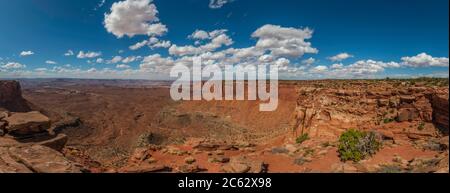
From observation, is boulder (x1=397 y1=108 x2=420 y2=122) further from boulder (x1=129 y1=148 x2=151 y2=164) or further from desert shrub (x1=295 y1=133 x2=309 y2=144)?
boulder (x1=129 y1=148 x2=151 y2=164)

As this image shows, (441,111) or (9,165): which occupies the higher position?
(441,111)

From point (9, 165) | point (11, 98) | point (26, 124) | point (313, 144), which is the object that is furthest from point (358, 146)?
point (11, 98)

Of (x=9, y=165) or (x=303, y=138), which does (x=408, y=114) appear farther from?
(x=9, y=165)

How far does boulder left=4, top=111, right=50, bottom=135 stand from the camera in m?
14.8

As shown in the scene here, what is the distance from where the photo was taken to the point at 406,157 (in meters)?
13.8

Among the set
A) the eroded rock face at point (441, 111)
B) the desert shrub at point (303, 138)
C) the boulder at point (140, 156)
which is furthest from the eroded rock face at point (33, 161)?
the eroded rock face at point (441, 111)

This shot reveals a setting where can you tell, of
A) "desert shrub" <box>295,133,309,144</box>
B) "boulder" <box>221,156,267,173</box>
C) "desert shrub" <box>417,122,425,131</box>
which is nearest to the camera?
"boulder" <box>221,156,267,173</box>

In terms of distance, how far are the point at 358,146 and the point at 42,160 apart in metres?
14.2

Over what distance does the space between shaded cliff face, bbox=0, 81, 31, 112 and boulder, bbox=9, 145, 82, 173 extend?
2146 inches

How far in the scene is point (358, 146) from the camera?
1542 centimetres

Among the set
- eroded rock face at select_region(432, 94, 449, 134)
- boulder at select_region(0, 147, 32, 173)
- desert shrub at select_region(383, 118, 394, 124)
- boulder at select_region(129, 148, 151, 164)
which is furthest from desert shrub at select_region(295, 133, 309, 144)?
boulder at select_region(0, 147, 32, 173)

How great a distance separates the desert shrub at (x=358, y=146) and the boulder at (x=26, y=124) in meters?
15.6
